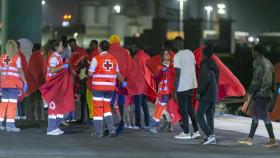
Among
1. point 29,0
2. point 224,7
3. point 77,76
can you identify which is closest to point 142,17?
point 224,7

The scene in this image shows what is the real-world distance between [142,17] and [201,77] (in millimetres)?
65785

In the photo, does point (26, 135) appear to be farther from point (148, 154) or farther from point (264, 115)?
point (264, 115)

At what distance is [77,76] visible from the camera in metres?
13.8

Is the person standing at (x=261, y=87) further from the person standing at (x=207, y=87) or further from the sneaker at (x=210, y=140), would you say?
the sneaker at (x=210, y=140)

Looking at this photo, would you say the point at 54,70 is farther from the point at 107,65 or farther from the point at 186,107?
the point at 186,107

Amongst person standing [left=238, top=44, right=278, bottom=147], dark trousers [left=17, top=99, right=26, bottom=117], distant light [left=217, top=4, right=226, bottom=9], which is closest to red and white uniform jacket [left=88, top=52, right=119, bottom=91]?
person standing [left=238, top=44, right=278, bottom=147]

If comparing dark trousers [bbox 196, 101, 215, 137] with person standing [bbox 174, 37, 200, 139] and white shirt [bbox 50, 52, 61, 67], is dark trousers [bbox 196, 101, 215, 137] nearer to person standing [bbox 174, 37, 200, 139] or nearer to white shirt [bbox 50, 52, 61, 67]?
person standing [bbox 174, 37, 200, 139]

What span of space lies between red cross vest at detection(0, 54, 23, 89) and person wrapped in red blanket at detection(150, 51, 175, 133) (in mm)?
2810

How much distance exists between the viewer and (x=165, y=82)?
12336mm

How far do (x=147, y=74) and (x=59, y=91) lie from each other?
223 cm

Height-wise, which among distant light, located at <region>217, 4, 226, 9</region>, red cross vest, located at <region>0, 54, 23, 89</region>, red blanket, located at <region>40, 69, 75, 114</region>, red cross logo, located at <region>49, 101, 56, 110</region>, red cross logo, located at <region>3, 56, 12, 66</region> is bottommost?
red cross logo, located at <region>49, 101, 56, 110</region>

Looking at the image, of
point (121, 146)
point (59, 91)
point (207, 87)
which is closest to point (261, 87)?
point (207, 87)

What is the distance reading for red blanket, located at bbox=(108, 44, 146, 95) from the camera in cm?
1227

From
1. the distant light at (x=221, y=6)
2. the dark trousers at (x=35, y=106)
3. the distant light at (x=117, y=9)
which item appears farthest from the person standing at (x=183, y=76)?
the distant light at (x=117, y=9)
